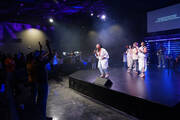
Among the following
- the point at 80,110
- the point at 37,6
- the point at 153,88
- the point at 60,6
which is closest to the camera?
the point at 80,110

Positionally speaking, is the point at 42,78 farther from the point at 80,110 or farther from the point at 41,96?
the point at 80,110

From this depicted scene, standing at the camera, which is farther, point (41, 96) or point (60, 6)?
point (60, 6)

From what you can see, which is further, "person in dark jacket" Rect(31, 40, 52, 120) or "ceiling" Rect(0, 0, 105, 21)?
"ceiling" Rect(0, 0, 105, 21)

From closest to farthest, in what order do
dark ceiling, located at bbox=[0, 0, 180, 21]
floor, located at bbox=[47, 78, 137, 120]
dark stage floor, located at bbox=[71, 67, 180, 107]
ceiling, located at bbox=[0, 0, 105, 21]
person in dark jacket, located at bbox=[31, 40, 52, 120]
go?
person in dark jacket, located at bbox=[31, 40, 52, 120] < dark stage floor, located at bbox=[71, 67, 180, 107] < floor, located at bbox=[47, 78, 137, 120] < ceiling, located at bbox=[0, 0, 105, 21] < dark ceiling, located at bbox=[0, 0, 180, 21]

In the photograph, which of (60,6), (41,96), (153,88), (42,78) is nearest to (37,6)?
(60,6)

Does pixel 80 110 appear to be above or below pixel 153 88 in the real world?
below

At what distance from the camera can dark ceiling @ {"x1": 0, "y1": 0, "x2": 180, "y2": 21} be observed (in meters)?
7.96

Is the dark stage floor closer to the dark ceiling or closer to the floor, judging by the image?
the floor

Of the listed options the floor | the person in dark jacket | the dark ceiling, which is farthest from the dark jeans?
the dark ceiling

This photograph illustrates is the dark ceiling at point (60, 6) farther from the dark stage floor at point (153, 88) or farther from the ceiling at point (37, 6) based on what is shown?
the dark stage floor at point (153, 88)

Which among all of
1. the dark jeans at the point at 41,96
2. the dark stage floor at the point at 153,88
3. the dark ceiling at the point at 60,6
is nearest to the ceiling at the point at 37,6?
the dark ceiling at the point at 60,6

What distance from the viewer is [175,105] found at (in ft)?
8.16

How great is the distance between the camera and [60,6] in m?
9.02

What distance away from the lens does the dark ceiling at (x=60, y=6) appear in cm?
796
